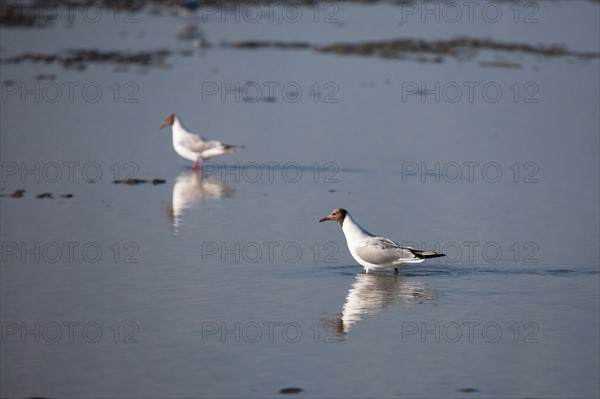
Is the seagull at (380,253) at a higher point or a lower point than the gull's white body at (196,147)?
lower

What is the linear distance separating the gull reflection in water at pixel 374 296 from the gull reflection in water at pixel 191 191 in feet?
12.6

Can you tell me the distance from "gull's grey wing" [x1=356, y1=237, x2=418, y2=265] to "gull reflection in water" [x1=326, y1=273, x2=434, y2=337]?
266mm

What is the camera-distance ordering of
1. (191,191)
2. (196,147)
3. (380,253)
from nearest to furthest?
(380,253)
(191,191)
(196,147)

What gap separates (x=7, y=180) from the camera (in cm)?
2023

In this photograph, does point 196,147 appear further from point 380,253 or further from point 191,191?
point 380,253

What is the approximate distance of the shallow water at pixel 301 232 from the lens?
38.4 ft

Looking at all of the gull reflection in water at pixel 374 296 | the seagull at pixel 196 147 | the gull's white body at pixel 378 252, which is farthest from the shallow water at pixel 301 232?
the seagull at pixel 196 147

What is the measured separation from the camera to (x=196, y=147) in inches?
867

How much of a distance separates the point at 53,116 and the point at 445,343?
15924 millimetres

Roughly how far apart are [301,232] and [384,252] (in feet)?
7.57

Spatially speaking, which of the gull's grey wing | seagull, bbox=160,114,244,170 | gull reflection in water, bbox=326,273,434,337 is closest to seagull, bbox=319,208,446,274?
the gull's grey wing

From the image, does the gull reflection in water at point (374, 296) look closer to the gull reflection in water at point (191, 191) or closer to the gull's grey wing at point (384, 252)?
the gull's grey wing at point (384, 252)

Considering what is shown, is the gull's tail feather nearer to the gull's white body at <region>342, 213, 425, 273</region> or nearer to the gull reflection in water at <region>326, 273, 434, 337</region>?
the gull's white body at <region>342, 213, 425, 273</region>

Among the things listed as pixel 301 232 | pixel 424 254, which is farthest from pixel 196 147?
pixel 424 254
